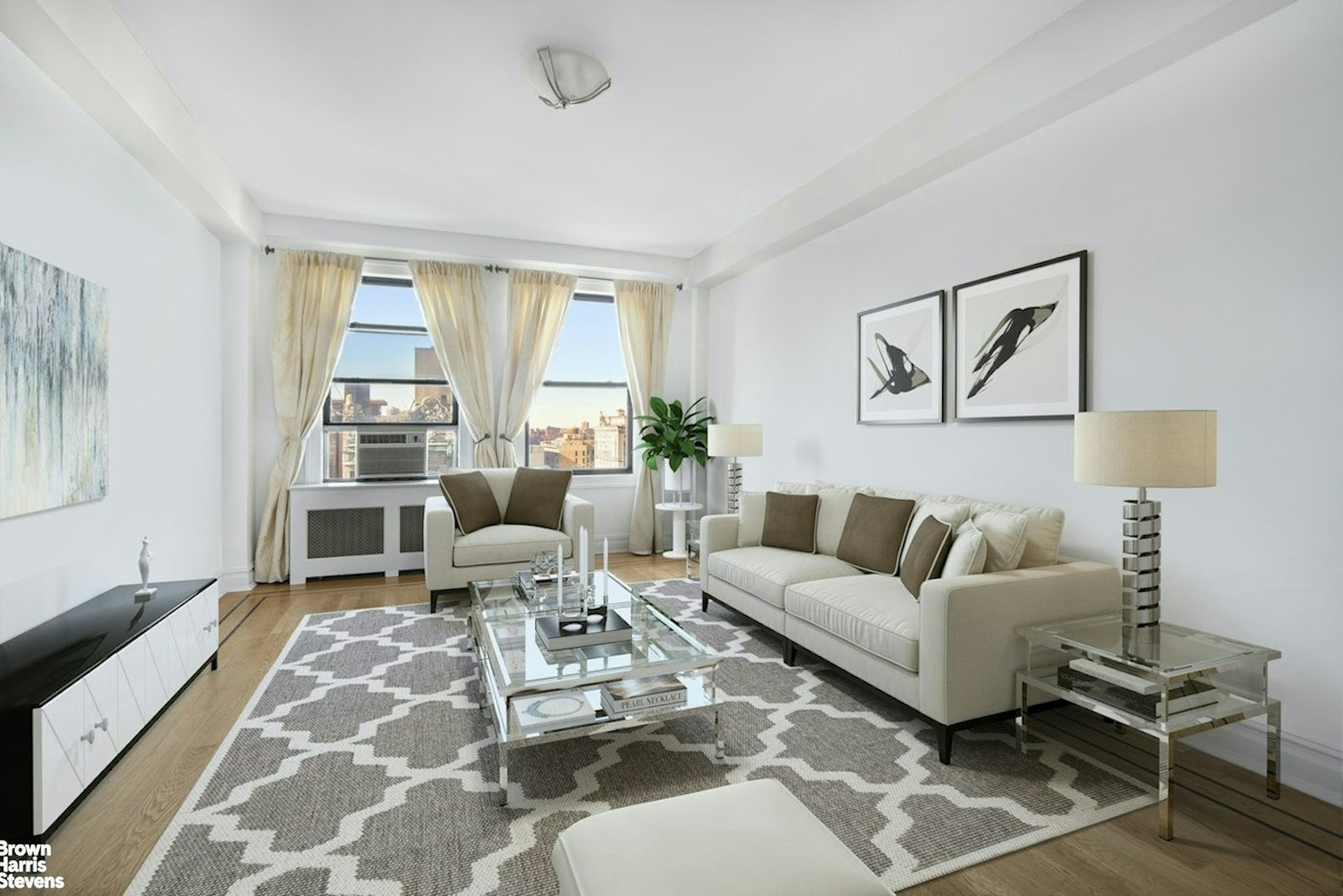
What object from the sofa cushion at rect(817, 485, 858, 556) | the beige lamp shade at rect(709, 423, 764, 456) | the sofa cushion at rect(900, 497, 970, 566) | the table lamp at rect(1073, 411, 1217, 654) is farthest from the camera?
the beige lamp shade at rect(709, 423, 764, 456)

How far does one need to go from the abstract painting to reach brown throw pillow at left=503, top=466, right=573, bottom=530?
2362mm

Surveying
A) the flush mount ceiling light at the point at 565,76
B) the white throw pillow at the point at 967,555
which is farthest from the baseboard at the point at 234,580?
the white throw pillow at the point at 967,555

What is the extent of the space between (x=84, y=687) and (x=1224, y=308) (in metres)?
4.06

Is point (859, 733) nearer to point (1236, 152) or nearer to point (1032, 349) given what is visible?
point (1032, 349)

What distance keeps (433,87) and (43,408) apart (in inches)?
84.5

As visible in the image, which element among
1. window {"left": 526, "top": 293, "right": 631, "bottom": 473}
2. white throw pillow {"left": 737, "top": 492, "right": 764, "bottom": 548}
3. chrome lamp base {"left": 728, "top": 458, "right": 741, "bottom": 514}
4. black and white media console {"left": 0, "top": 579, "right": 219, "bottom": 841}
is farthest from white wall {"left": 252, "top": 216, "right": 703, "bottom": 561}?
black and white media console {"left": 0, "top": 579, "right": 219, "bottom": 841}

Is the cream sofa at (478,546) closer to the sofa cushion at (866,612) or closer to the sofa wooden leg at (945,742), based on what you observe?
the sofa cushion at (866,612)

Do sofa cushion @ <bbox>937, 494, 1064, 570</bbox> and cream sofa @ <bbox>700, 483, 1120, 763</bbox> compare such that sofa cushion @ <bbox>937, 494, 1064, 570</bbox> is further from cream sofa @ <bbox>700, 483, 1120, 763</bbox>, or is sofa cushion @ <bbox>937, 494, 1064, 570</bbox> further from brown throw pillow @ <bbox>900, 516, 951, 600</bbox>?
brown throw pillow @ <bbox>900, 516, 951, 600</bbox>

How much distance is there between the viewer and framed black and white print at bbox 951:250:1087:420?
2896 millimetres

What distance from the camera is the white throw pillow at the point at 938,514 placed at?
3.02 metres

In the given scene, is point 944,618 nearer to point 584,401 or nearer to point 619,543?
point 619,543

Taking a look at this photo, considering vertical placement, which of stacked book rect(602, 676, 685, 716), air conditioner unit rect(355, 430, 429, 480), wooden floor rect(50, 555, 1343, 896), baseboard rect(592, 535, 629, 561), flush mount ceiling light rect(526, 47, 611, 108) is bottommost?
wooden floor rect(50, 555, 1343, 896)

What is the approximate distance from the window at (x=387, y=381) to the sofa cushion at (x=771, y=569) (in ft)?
9.86

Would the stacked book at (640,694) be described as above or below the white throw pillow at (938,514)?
below
